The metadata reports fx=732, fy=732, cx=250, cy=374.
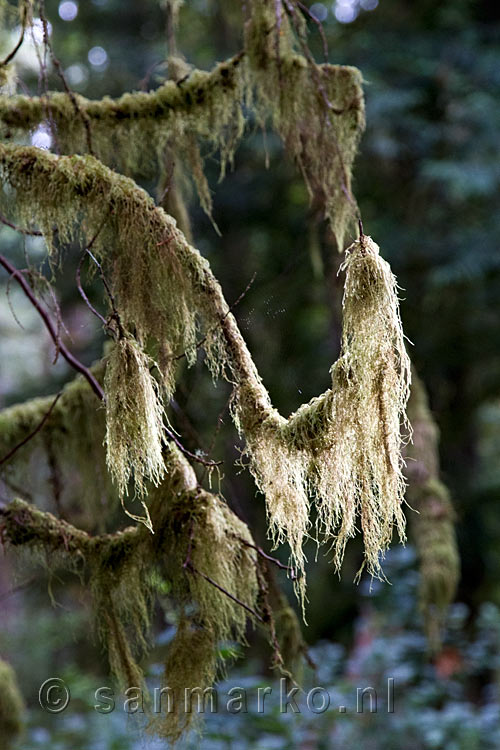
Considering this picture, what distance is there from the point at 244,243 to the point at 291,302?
0.88m

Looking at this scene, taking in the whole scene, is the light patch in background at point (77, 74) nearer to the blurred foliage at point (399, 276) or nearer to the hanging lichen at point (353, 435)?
the blurred foliage at point (399, 276)

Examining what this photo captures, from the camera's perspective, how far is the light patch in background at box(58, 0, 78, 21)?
22.4 ft

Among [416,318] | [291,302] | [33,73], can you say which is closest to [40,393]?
[291,302]

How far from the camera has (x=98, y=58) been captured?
6.89 m

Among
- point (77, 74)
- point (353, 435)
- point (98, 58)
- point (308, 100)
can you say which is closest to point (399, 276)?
point (308, 100)

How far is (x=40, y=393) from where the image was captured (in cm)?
599

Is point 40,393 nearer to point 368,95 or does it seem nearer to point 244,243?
point 244,243

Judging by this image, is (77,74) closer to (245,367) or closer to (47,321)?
(47,321)

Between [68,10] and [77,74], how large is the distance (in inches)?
24.4

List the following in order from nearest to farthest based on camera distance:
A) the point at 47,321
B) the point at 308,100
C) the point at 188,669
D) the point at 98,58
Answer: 1. the point at 188,669
2. the point at 47,321
3. the point at 308,100
4. the point at 98,58

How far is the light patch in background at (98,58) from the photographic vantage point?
6692mm

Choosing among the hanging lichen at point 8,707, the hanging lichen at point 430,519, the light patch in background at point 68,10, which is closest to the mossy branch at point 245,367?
the hanging lichen at point 8,707

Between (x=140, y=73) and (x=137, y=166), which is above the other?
(x=140, y=73)

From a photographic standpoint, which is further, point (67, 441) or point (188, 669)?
point (67, 441)
